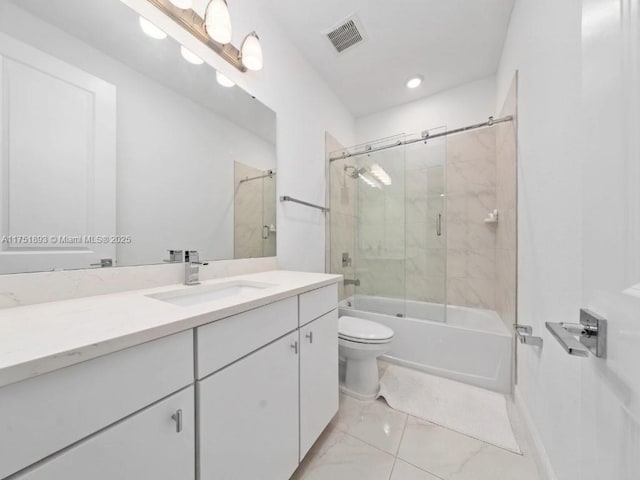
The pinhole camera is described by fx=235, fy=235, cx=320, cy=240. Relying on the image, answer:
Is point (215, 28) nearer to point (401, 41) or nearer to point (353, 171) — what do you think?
point (401, 41)

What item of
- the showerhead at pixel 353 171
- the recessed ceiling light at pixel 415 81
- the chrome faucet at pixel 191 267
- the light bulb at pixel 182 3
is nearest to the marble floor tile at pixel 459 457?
the chrome faucet at pixel 191 267

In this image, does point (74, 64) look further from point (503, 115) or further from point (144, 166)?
point (503, 115)

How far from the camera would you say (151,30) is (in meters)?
1.01

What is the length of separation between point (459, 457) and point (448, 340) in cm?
77

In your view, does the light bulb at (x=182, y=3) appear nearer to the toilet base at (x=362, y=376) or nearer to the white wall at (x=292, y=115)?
the white wall at (x=292, y=115)

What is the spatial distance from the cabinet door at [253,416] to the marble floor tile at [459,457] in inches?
24.6

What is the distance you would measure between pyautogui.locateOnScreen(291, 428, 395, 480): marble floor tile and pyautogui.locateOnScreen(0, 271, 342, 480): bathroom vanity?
16cm

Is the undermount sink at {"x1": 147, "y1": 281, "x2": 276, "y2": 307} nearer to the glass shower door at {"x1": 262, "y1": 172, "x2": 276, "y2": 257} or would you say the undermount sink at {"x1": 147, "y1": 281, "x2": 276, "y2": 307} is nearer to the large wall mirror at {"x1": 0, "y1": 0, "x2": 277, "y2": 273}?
the large wall mirror at {"x1": 0, "y1": 0, "x2": 277, "y2": 273}

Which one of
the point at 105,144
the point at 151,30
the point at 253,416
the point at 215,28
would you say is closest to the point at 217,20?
the point at 215,28

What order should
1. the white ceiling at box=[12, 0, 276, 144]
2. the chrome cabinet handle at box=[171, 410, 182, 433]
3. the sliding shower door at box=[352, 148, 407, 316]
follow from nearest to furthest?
the chrome cabinet handle at box=[171, 410, 182, 433], the white ceiling at box=[12, 0, 276, 144], the sliding shower door at box=[352, 148, 407, 316]

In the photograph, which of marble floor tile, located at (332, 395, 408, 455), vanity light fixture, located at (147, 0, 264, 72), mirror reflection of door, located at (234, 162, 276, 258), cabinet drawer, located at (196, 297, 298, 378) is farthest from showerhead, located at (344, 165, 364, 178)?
marble floor tile, located at (332, 395, 408, 455)

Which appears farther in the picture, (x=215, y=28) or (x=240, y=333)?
(x=215, y=28)

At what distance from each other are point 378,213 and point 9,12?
236 cm

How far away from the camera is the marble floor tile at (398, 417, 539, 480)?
1.04 metres
